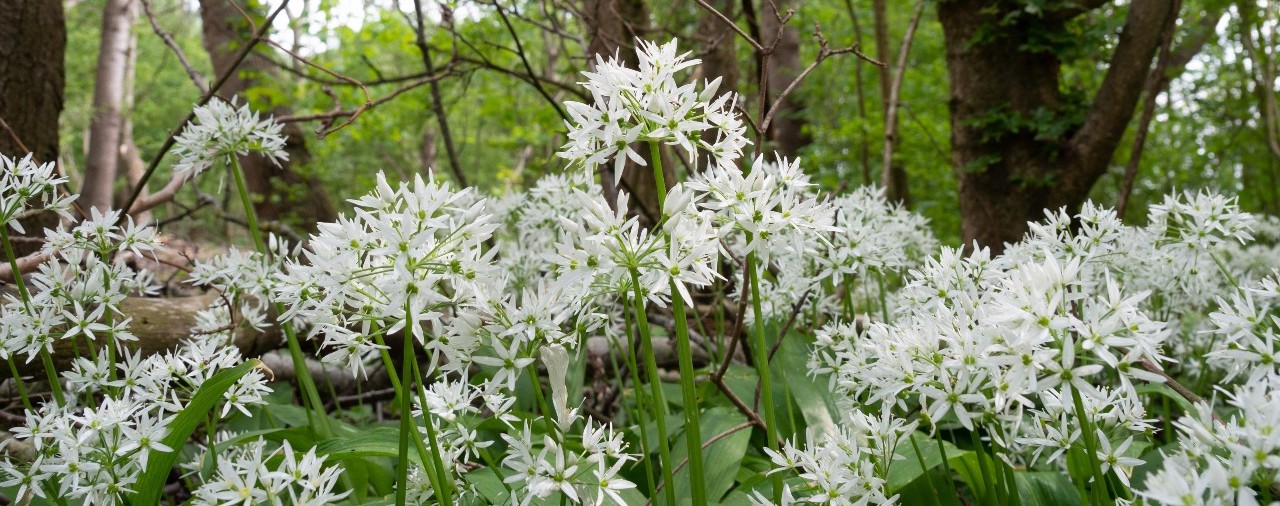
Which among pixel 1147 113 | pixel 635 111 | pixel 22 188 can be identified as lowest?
pixel 22 188

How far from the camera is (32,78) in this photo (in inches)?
163

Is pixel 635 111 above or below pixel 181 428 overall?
above

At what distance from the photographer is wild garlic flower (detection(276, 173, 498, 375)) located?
1.54m

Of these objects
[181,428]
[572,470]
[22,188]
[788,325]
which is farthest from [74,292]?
[788,325]

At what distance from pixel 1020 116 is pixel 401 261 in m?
5.13

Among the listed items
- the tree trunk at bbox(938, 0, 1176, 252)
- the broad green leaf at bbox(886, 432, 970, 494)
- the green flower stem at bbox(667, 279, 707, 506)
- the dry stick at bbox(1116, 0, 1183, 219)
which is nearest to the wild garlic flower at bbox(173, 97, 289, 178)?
the green flower stem at bbox(667, 279, 707, 506)

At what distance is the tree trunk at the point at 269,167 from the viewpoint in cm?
888

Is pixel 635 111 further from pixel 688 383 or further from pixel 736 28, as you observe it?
pixel 736 28

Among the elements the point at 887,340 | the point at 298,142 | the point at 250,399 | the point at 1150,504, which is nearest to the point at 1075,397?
the point at 887,340

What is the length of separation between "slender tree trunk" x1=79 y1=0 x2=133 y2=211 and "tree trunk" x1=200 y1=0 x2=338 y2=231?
2.90ft

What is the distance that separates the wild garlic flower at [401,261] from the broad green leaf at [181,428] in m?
0.28

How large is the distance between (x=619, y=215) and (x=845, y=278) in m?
1.55

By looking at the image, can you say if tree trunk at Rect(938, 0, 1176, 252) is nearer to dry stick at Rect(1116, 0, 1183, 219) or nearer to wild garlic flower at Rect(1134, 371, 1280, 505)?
dry stick at Rect(1116, 0, 1183, 219)

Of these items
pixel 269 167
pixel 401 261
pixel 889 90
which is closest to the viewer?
pixel 401 261
